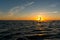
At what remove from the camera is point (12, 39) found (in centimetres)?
2375

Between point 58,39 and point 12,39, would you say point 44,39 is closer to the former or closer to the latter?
point 58,39

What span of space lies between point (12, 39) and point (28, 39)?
2.94 m

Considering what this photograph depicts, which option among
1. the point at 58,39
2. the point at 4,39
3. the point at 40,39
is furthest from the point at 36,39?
the point at 4,39

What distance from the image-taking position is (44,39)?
23859mm

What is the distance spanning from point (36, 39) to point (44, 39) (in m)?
1.50

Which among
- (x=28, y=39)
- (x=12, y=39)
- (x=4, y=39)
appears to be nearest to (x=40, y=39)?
(x=28, y=39)

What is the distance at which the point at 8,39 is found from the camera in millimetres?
23984

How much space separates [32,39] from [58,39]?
506cm

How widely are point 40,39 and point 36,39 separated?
74 centimetres

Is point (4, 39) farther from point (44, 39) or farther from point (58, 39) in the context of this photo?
point (58, 39)

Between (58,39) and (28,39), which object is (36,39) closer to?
(28,39)

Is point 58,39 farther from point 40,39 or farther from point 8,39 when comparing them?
point 8,39

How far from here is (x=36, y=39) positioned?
23.7m

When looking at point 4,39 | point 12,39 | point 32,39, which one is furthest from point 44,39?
point 4,39
